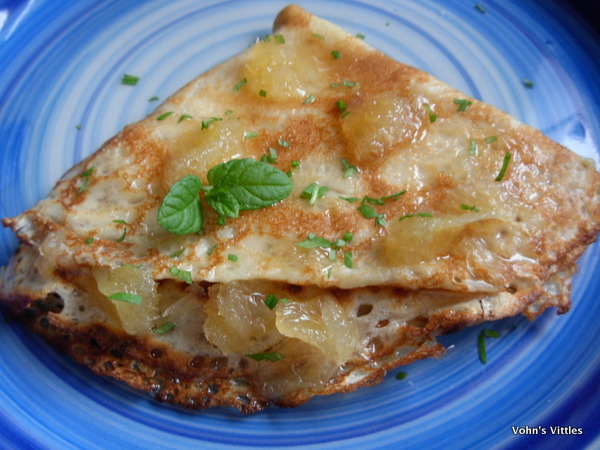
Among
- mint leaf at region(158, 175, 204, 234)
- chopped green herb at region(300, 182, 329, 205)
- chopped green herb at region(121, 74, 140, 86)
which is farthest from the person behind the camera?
chopped green herb at region(121, 74, 140, 86)

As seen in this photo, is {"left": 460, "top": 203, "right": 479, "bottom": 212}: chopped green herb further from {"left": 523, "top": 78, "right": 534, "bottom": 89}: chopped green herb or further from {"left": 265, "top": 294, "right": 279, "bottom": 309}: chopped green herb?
{"left": 523, "top": 78, "right": 534, "bottom": 89}: chopped green herb

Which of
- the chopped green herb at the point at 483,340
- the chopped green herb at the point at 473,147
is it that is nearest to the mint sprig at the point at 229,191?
the chopped green herb at the point at 473,147

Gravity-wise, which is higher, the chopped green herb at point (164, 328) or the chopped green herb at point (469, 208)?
the chopped green herb at point (469, 208)

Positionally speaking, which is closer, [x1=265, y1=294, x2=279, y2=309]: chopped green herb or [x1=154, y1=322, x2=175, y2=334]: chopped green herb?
[x1=265, y1=294, x2=279, y2=309]: chopped green herb

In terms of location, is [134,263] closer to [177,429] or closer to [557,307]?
[177,429]

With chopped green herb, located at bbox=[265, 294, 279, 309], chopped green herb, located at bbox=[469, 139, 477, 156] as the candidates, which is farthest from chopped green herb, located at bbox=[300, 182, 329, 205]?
chopped green herb, located at bbox=[469, 139, 477, 156]

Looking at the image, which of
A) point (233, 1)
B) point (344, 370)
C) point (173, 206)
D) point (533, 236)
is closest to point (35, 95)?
point (233, 1)

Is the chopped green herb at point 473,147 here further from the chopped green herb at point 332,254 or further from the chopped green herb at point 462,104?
the chopped green herb at point 332,254
